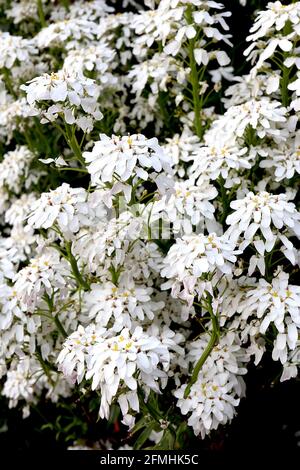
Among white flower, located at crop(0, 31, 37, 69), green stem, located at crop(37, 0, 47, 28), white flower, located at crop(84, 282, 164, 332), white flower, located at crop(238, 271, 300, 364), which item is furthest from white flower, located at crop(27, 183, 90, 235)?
green stem, located at crop(37, 0, 47, 28)

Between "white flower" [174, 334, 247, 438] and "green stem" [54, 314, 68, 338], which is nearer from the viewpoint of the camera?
"white flower" [174, 334, 247, 438]

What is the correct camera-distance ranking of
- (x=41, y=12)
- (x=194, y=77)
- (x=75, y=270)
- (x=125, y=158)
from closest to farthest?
(x=125, y=158), (x=75, y=270), (x=194, y=77), (x=41, y=12)

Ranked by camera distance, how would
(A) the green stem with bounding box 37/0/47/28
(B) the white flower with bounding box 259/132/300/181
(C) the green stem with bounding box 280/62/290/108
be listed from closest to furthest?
(B) the white flower with bounding box 259/132/300/181 < (C) the green stem with bounding box 280/62/290/108 < (A) the green stem with bounding box 37/0/47/28

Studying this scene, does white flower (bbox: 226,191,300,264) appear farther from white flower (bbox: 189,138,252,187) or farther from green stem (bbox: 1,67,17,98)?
green stem (bbox: 1,67,17,98)

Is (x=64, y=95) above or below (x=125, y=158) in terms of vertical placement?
above

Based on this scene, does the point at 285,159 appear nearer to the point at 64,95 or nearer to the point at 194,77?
the point at 194,77

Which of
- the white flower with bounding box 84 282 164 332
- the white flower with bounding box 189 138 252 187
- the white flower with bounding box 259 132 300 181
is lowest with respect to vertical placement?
the white flower with bounding box 84 282 164 332

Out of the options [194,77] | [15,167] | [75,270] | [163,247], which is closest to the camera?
[75,270]

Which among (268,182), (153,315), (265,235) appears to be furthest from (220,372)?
(268,182)

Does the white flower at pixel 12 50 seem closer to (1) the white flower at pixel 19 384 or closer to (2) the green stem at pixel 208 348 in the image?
(1) the white flower at pixel 19 384

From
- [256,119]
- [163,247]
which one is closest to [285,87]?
[256,119]

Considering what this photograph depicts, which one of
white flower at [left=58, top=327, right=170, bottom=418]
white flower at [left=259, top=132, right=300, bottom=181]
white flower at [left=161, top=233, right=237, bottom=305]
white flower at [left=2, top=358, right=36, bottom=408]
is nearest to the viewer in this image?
white flower at [left=58, top=327, right=170, bottom=418]
